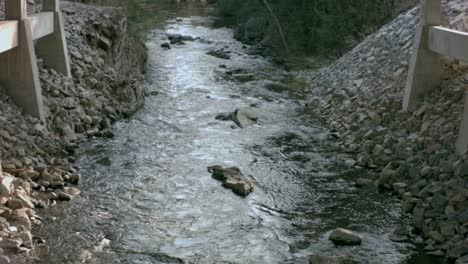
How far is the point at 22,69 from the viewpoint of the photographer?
1067 centimetres

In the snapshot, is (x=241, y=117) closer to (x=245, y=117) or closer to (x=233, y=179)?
(x=245, y=117)

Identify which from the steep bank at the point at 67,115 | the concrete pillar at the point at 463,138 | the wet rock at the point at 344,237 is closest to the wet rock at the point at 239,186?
the wet rock at the point at 344,237

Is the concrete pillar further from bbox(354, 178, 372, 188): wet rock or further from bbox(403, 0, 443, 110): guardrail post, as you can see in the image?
bbox(403, 0, 443, 110): guardrail post

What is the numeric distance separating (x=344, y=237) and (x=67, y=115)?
636 cm

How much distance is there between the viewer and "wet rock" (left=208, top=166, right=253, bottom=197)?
924 cm

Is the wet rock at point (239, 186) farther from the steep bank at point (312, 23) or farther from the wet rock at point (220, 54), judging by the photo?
the wet rock at point (220, 54)

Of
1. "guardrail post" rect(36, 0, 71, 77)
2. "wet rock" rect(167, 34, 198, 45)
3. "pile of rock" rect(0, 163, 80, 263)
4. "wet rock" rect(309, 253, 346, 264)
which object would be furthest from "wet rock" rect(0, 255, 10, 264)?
"wet rock" rect(167, 34, 198, 45)

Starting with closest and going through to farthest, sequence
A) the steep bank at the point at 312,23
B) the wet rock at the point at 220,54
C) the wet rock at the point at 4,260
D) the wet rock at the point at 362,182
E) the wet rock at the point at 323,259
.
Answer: the wet rock at the point at 4,260 < the wet rock at the point at 323,259 < the wet rock at the point at 362,182 < the steep bank at the point at 312,23 < the wet rock at the point at 220,54

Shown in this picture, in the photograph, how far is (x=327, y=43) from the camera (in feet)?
65.7

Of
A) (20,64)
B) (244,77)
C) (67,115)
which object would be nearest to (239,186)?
(67,115)

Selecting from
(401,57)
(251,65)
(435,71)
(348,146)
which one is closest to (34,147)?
(348,146)

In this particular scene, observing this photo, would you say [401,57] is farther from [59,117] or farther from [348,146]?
[59,117]

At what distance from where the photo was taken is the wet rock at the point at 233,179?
9.24m

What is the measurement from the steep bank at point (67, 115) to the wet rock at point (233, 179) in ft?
7.40
